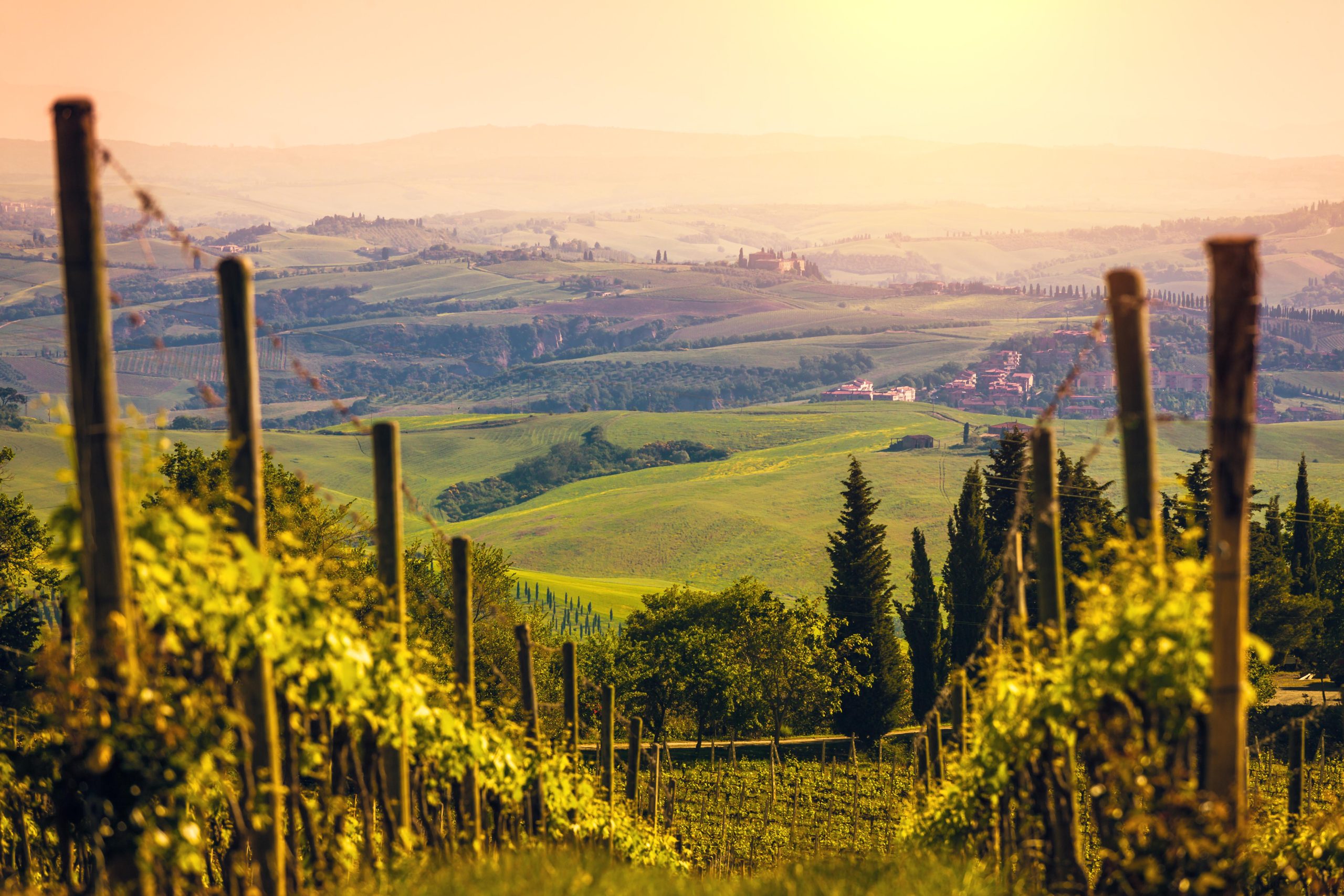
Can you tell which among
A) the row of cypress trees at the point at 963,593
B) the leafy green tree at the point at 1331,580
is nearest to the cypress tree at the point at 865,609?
the row of cypress trees at the point at 963,593

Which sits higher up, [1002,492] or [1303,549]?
[1002,492]

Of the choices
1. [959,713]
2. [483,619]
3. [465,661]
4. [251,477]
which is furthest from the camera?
[483,619]

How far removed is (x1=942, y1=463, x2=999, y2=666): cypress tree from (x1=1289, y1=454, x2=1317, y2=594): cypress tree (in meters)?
20.7

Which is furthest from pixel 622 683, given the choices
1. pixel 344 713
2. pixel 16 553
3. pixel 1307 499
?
pixel 344 713

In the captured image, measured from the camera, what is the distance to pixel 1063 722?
33.5ft

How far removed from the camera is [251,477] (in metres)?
9.34

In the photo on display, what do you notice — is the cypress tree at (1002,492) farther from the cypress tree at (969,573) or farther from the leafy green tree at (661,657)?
the leafy green tree at (661,657)

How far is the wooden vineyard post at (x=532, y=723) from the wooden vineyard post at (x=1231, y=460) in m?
10.4

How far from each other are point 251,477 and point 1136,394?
6.36m

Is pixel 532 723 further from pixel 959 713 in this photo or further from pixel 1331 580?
pixel 1331 580

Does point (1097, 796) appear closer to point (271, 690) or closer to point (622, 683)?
point (271, 690)

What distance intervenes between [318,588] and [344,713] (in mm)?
1853

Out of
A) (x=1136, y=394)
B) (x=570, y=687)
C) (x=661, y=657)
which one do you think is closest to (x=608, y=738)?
(x=570, y=687)

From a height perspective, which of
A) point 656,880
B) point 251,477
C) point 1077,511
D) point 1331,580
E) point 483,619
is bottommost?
point 1331,580
